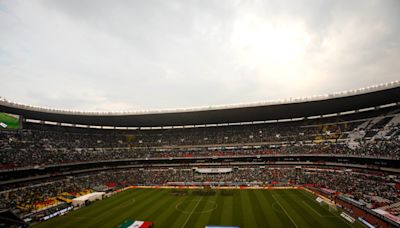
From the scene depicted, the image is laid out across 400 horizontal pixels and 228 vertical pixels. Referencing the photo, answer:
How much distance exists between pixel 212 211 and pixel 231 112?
29069mm

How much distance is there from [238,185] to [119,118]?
35.4m

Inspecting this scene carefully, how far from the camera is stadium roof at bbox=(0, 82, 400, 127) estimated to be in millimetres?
43719

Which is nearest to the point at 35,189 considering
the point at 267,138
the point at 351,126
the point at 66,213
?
the point at 66,213

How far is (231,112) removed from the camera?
56.2m

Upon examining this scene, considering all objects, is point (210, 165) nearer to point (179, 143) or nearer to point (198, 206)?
point (179, 143)

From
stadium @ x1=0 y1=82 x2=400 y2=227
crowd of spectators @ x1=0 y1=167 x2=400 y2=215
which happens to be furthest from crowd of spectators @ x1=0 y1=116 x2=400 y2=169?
crowd of spectators @ x1=0 y1=167 x2=400 y2=215

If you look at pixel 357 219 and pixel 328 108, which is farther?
pixel 328 108

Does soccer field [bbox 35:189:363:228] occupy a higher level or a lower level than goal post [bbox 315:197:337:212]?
lower

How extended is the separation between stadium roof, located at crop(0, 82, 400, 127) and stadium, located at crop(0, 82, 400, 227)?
0.25 metres

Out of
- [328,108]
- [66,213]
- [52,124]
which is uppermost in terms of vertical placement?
[328,108]

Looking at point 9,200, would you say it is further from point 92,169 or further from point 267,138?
point 267,138

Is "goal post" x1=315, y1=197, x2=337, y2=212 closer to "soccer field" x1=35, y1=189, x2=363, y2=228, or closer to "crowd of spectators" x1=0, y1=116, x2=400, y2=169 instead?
"soccer field" x1=35, y1=189, x2=363, y2=228

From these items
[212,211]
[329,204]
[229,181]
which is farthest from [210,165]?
[329,204]

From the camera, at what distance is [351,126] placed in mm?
52781
